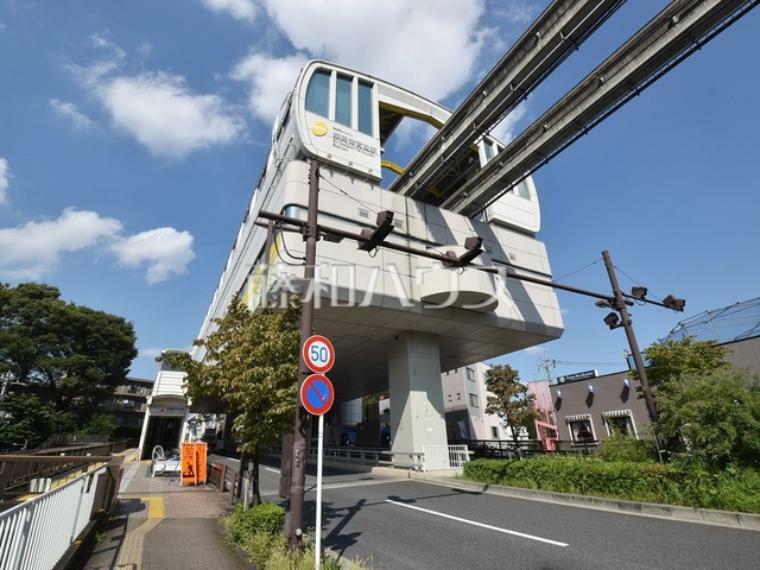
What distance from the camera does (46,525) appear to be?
4098 mm

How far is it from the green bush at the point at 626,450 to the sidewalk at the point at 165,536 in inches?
427

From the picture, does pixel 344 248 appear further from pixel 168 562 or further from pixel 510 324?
pixel 168 562

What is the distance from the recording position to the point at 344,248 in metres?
16.1

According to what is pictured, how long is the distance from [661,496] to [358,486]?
9099 mm

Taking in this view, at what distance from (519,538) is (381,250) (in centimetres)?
1247

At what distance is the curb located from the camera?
21.8ft

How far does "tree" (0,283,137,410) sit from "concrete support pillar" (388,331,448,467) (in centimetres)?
2955

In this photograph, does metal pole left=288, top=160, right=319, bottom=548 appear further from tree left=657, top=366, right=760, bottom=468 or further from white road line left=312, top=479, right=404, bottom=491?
white road line left=312, top=479, right=404, bottom=491

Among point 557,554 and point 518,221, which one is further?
point 518,221

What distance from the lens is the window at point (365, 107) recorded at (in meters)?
19.6

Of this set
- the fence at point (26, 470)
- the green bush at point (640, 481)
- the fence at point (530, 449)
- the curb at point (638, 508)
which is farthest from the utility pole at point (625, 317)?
the fence at point (26, 470)

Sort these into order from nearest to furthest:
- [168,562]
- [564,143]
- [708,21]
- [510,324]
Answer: [168,562], [708,21], [564,143], [510,324]

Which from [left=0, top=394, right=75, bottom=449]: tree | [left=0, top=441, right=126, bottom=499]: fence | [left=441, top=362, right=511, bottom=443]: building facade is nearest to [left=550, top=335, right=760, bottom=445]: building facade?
[left=441, top=362, right=511, bottom=443]: building facade

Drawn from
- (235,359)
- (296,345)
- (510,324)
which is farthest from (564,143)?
(235,359)
